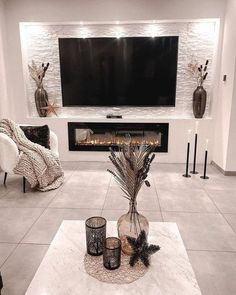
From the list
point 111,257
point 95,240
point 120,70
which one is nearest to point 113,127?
point 120,70

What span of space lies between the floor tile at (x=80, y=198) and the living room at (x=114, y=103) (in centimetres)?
1

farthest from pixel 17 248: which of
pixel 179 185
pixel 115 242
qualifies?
pixel 179 185

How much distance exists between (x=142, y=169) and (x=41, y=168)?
222 centimetres

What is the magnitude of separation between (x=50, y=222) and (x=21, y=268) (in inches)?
25.6

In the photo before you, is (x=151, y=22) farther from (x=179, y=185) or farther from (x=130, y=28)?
(x=179, y=185)

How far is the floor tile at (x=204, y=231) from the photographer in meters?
2.13

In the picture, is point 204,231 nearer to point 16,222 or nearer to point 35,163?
point 16,222

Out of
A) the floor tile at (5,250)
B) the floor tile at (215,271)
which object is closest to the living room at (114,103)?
the floor tile at (5,250)

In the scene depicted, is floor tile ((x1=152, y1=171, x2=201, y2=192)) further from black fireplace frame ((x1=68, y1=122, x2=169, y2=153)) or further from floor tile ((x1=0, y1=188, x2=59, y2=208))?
floor tile ((x1=0, y1=188, x2=59, y2=208))

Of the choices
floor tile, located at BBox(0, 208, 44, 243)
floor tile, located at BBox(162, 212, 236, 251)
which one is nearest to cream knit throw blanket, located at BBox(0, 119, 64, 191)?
floor tile, located at BBox(0, 208, 44, 243)

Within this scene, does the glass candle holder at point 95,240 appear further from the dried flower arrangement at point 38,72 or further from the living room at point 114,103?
the dried flower arrangement at point 38,72

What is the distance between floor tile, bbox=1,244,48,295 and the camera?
1680 mm

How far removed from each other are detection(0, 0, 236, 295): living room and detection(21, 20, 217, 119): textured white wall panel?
0.05ft

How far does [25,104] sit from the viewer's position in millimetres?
4484
